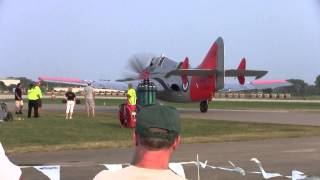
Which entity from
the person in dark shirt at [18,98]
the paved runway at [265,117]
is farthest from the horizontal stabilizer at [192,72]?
the person in dark shirt at [18,98]

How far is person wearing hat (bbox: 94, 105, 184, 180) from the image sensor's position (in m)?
3.00

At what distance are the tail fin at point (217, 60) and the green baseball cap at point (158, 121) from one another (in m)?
30.5

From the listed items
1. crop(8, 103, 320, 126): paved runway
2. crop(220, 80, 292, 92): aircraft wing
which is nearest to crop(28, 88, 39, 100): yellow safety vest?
crop(8, 103, 320, 126): paved runway

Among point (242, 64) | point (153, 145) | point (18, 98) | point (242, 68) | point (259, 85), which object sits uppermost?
point (242, 64)

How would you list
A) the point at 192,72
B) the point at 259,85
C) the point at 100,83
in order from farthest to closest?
the point at 259,85
the point at 100,83
the point at 192,72

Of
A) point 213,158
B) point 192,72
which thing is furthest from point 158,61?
point 213,158

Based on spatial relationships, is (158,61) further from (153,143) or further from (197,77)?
(153,143)

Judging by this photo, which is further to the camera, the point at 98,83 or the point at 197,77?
the point at 98,83

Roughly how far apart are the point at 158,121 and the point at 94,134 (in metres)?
15.3

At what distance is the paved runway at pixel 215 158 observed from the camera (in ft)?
33.8

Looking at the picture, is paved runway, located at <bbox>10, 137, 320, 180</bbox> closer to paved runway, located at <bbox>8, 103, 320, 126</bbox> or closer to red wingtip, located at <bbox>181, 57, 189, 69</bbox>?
paved runway, located at <bbox>8, 103, 320, 126</bbox>

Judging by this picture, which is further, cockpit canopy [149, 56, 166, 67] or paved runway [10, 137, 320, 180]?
cockpit canopy [149, 56, 166, 67]

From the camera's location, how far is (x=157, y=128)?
3016 millimetres

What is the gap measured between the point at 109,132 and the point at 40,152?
5675mm
